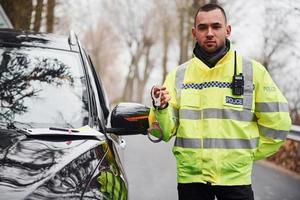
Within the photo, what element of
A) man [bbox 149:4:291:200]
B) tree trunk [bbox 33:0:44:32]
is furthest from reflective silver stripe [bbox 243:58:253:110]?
tree trunk [bbox 33:0:44:32]

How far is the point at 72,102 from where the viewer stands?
3.78 metres

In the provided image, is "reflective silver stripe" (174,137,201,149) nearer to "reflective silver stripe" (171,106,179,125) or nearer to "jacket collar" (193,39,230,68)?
"reflective silver stripe" (171,106,179,125)

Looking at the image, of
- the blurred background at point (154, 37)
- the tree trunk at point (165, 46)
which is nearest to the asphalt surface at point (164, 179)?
the blurred background at point (154, 37)

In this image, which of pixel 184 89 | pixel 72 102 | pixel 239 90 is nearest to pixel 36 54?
pixel 72 102

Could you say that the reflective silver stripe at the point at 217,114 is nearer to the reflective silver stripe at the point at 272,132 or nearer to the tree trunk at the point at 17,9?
the reflective silver stripe at the point at 272,132

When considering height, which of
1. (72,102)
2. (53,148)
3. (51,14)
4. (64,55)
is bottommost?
(53,148)

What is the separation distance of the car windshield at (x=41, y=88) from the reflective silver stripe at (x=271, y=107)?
1.08 metres

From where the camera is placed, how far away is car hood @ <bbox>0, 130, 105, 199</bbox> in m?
2.46

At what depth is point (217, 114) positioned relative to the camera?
3.23 metres

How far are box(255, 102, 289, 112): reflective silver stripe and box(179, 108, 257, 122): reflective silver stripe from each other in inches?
2.3

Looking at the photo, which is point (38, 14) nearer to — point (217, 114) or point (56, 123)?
point (56, 123)

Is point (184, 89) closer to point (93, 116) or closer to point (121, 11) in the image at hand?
point (93, 116)

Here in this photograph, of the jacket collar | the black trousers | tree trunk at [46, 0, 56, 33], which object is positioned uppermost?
tree trunk at [46, 0, 56, 33]

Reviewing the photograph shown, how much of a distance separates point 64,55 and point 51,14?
1550cm
